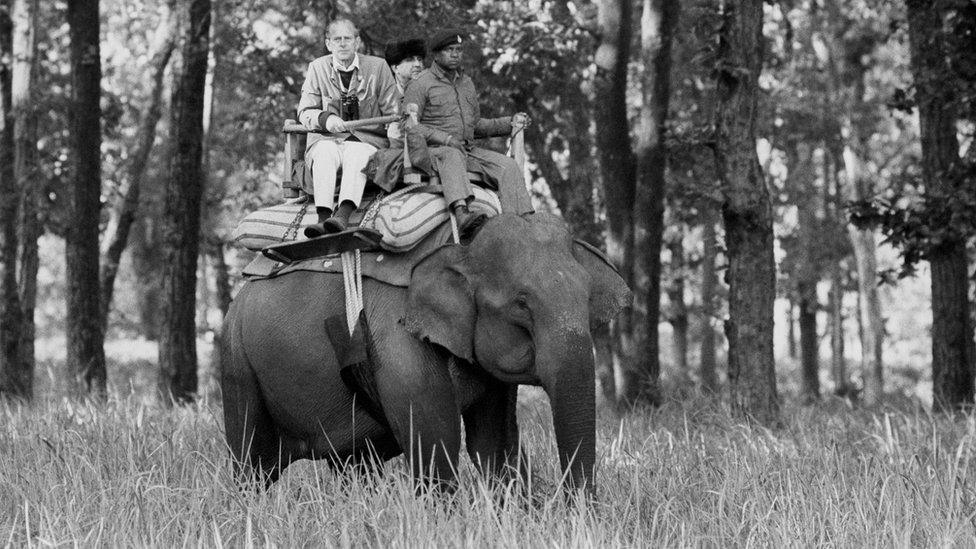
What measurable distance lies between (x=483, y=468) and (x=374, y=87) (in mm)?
2336

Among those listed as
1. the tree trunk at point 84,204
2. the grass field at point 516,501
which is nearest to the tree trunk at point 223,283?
the tree trunk at point 84,204

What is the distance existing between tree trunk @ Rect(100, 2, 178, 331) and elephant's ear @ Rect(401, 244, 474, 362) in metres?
13.1

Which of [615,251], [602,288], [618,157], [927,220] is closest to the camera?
[602,288]

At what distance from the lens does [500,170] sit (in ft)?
26.8

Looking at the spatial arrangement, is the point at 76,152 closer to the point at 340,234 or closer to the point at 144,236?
the point at 340,234

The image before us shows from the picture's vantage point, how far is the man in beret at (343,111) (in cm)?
824

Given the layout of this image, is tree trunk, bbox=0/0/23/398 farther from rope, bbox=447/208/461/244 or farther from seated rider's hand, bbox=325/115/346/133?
rope, bbox=447/208/461/244

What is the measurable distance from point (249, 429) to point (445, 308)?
191 cm

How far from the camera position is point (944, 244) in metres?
15.0

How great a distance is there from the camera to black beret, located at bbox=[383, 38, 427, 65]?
9242 millimetres

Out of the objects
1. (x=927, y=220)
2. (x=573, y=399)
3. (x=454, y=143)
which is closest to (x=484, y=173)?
(x=454, y=143)

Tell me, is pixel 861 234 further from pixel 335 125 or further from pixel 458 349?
pixel 458 349

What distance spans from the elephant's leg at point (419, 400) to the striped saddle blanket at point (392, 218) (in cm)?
46

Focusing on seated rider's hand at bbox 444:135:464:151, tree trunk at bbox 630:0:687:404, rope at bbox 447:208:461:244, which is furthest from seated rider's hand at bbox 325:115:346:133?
tree trunk at bbox 630:0:687:404
